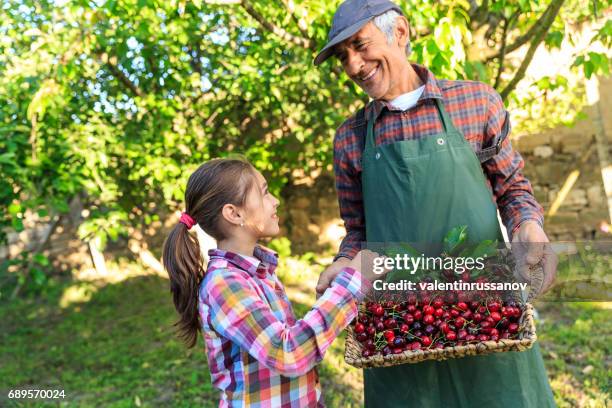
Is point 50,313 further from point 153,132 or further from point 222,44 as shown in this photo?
point 222,44

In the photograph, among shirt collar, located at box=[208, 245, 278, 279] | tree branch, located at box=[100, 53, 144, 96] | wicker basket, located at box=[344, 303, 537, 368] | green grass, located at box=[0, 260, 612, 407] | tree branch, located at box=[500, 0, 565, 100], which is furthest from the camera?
tree branch, located at box=[100, 53, 144, 96]

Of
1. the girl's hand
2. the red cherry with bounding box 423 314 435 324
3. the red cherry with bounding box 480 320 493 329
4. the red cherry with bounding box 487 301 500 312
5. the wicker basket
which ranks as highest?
the girl's hand

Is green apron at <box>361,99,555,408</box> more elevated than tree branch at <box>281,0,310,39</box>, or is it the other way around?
tree branch at <box>281,0,310,39</box>

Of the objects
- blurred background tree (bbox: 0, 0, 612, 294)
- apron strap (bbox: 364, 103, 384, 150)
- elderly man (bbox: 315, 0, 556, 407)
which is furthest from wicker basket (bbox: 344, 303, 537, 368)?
blurred background tree (bbox: 0, 0, 612, 294)

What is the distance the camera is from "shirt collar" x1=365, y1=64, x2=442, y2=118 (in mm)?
1757

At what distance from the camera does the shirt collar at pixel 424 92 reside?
176 centimetres

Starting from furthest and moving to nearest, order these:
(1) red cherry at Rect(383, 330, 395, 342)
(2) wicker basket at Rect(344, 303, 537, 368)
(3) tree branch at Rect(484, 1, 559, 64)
→ (3) tree branch at Rect(484, 1, 559, 64)
(1) red cherry at Rect(383, 330, 395, 342)
(2) wicker basket at Rect(344, 303, 537, 368)

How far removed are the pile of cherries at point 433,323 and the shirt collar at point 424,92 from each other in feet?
2.00

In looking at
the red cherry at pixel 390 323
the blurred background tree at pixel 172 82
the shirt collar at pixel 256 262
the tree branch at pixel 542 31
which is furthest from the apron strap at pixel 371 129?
the tree branch at pixel 542 31

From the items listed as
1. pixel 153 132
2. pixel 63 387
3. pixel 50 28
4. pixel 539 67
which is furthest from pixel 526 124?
pixel 63 387

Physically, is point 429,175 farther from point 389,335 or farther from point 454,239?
point 389,335

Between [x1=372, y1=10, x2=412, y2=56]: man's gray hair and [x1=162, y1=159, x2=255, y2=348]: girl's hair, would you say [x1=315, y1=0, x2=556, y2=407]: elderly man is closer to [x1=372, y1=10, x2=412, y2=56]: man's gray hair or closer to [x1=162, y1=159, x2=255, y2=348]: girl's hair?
[x1=372, y1=10, x2=412, y2=56]: man's gray hair

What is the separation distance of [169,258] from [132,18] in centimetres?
321

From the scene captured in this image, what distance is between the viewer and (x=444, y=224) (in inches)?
65.8
